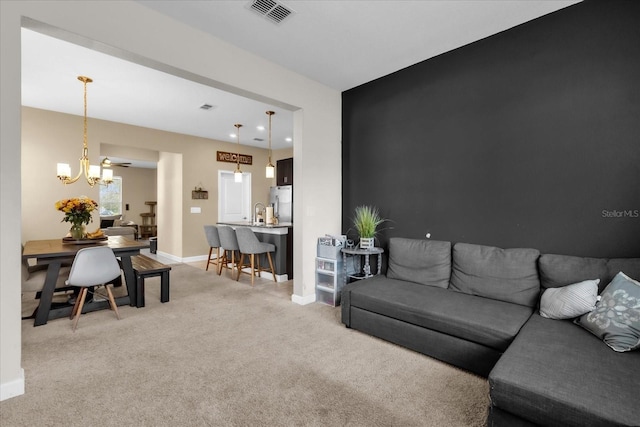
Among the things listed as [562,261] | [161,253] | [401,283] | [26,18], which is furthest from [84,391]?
[161,253]

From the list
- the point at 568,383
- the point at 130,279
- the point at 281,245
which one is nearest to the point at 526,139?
the point at 568,383

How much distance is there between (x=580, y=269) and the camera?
7.46 ft

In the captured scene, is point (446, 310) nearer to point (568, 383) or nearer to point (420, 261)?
point (420, 261)

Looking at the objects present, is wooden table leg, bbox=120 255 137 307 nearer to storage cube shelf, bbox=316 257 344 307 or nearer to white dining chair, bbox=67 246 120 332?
white dining chair, bbox=67 246 120 332

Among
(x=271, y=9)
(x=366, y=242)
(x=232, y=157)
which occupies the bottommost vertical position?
(x=366, y=242)

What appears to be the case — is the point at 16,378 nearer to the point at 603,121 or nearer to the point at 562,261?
the point at 562,261

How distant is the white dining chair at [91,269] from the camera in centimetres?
299

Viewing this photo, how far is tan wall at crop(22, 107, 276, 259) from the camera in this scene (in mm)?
4859

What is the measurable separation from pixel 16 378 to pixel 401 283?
10.0ft

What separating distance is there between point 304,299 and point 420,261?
5.08 ft

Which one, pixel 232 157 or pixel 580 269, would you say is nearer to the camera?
pixel 580 269

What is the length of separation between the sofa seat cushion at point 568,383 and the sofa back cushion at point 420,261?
3.92 feet

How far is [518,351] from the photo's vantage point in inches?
66.9

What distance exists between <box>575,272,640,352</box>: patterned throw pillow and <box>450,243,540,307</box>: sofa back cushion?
517mm
